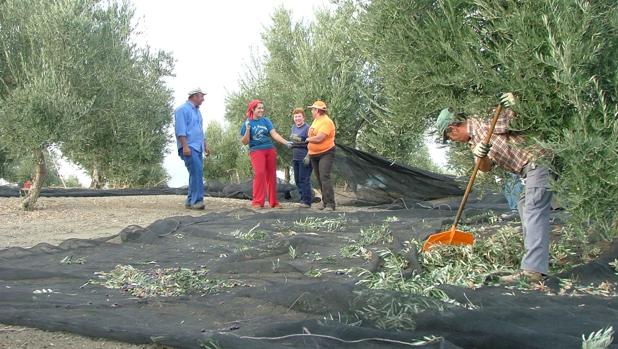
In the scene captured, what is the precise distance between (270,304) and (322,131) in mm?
7328

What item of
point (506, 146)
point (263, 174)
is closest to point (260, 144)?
point (263, 174)

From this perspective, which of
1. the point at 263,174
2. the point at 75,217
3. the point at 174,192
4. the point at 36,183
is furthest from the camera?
the point at 174,192

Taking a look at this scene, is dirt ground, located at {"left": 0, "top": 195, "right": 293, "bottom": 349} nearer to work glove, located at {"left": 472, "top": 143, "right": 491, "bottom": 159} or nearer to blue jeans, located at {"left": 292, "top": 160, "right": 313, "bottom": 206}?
blue jeans, located at {"left": 292, "top": 160, "right": 313, "bottom": 206}

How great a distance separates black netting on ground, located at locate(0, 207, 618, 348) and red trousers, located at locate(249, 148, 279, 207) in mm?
5121

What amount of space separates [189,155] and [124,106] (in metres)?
3.00

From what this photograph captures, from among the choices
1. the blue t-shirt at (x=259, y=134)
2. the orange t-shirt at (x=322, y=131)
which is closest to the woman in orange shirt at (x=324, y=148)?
the orange t-shirt at (x=322, y=131)

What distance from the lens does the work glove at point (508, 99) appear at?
4691 mm

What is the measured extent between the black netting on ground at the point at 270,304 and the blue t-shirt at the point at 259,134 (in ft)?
16.8

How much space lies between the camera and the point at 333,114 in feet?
58.5

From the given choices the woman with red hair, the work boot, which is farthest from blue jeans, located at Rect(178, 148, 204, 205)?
the work boot

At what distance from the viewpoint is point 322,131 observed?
11.1 metres

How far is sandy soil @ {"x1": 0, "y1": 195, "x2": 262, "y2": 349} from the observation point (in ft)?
27.4

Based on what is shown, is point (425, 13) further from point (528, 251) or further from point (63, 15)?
point (63, 15)

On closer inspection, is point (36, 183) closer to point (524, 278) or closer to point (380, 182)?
point (380, 182)
